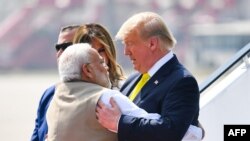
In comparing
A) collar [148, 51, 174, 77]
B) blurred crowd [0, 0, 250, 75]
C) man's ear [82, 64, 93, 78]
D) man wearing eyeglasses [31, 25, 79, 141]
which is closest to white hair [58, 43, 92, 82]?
man's ear [82, 64, 93, 78]

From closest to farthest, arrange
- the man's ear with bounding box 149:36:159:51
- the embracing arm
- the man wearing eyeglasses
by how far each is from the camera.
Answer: the embracing arm
the man's ear with bounding box 149:36:159:51
the man wearing eyeglasses

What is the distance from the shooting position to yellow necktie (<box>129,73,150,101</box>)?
2926mm

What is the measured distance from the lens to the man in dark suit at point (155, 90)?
2645 millimetres

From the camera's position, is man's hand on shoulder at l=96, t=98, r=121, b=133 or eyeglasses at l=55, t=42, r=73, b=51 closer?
man's hand on shoulder at l=96, t=98, r=121, b=133

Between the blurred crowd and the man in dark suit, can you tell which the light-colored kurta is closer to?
the man in dark suit

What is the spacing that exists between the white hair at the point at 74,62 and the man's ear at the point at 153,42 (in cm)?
23

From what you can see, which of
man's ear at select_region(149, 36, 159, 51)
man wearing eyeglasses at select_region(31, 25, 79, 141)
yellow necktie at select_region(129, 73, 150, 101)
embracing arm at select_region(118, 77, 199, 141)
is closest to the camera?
embracing arm at select_region(118, 77, 199, 141)

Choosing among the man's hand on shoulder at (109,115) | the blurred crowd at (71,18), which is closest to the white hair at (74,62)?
the man's hand on shoulder at (109,115)

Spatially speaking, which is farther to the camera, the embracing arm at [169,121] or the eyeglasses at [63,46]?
the eyeglasses at [63,46]

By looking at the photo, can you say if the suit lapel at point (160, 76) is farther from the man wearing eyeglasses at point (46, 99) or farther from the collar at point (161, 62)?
the man wearing eyeglasses at point (46, 99)

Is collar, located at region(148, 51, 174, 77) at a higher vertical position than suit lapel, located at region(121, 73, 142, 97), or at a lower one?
higher

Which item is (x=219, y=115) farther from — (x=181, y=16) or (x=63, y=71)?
(x=181, y=16)

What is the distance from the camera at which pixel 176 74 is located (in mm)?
2789

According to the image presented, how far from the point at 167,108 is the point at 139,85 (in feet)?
1.02
